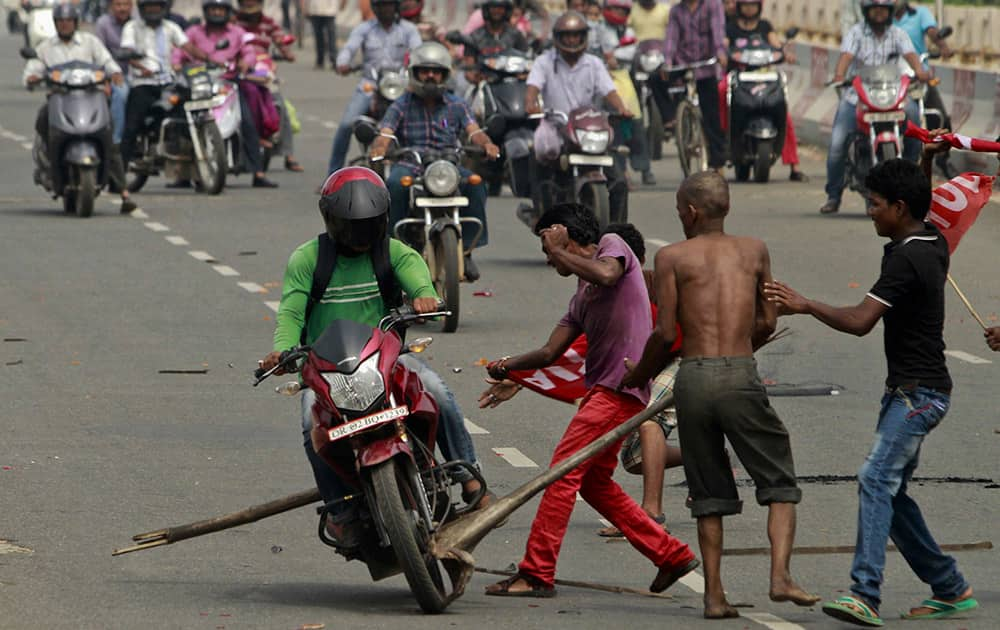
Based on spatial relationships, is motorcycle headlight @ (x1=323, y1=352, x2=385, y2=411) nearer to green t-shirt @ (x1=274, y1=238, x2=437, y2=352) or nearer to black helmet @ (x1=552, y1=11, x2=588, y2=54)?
green t-shirt @ (x1=274, y1=238, x2=437, y2=352)

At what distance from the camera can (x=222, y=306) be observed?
1705 cm

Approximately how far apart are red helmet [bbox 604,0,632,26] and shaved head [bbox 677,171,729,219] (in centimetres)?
2125

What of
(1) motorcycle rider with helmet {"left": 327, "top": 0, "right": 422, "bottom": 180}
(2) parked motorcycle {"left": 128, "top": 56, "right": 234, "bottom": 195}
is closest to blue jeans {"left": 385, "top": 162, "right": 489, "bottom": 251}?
(1) motorcycle rider with helmet {"left": 327, "top": 0, "right": 422, "bottom": 180}

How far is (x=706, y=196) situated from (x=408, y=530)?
4.93ft

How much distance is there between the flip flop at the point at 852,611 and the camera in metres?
7.75

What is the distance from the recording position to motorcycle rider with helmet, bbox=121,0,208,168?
24688 millimetres

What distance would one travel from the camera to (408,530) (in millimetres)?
7941

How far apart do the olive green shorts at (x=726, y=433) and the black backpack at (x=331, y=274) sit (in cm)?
125

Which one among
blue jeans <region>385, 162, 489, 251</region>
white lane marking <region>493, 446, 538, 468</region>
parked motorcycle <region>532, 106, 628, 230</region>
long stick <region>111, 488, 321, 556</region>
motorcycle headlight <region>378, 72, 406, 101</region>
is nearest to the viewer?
long stick <region>111, 488, 321, 556</region>

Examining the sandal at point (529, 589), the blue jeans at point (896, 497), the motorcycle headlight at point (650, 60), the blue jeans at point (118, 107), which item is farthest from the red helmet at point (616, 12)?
the blue jeans at point (896, 497)

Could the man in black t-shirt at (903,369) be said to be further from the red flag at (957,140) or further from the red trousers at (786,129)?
the red trousers at (786,129)

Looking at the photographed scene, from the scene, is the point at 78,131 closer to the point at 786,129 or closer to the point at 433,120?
the point at 433,120

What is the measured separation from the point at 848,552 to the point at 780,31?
2716 centimetres

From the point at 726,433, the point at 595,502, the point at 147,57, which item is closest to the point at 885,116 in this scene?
the point at 147,57
